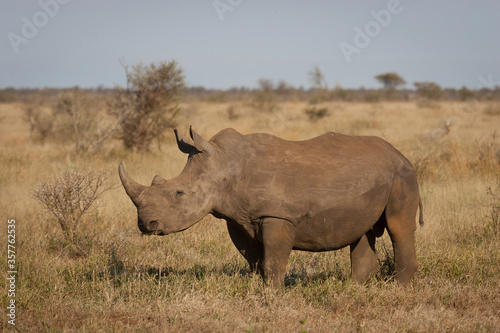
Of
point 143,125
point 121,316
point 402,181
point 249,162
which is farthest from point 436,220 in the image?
point 143,125

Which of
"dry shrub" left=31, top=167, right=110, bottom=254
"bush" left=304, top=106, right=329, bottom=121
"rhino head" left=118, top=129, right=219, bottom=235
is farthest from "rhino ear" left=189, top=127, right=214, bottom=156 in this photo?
"bush" left=304, top=106, right=329, bottom=121

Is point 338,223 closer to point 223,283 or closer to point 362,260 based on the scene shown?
point 362,260

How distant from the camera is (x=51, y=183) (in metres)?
7.21

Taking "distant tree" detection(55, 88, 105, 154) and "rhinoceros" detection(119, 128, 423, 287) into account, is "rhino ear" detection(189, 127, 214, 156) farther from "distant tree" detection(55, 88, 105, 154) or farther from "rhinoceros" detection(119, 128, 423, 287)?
"distant tree" detection(55, 88, 105, 154)

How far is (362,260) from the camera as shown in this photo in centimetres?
560

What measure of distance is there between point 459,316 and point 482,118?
2554cm

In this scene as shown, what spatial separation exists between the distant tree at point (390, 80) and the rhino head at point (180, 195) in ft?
265

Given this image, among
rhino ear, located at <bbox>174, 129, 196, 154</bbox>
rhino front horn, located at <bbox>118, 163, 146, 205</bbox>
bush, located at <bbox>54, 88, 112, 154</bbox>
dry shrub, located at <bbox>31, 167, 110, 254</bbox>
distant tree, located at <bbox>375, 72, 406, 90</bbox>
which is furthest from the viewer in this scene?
distant tree, located at <bbox>375, 72, 406, 90</bbox>

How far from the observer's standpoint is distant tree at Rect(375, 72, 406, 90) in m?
81.4

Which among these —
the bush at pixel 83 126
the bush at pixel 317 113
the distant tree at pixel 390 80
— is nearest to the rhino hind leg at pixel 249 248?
the bush at pixel 83 126

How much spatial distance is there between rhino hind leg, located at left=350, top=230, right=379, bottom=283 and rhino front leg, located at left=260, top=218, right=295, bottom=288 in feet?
3.75

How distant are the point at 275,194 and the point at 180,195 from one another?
0.86 metres

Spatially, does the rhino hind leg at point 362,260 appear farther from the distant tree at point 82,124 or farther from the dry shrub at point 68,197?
the distant tree at point 82,124

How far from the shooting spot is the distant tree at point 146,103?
51.1ft
